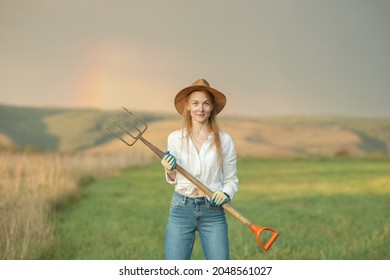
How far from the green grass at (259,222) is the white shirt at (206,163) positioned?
2.56 metres

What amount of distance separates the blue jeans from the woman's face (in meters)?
0.51

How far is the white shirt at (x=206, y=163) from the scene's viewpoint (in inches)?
154

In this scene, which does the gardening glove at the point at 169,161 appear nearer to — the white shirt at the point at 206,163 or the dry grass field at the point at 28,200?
the white shirt at the point at 206,163

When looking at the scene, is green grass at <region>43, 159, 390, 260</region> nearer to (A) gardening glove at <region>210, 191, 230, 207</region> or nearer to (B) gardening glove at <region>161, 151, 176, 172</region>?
(A) gardening glove at <region>210, 191, 230, 207</region>

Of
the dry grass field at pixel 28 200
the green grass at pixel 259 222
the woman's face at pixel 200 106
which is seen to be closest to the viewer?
the woman's face at pixel 200 106

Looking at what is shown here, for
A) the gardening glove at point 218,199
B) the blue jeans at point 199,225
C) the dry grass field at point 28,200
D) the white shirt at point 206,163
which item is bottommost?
the dry grass field at point 28,200

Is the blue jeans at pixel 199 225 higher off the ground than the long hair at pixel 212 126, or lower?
lower

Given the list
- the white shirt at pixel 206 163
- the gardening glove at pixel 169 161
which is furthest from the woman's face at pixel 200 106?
the gardening glove at pixel 169 161

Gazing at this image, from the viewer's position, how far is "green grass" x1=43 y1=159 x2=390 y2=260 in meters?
6.93

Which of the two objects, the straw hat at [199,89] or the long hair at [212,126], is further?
the straw hat at [199,89]

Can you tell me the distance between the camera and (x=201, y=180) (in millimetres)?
3906

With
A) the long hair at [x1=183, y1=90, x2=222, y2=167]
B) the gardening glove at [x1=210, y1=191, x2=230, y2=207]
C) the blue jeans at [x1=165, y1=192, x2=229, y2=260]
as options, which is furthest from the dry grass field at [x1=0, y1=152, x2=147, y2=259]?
the gardening glove at [x1=210, y1=191, x2=230, y2=207]
